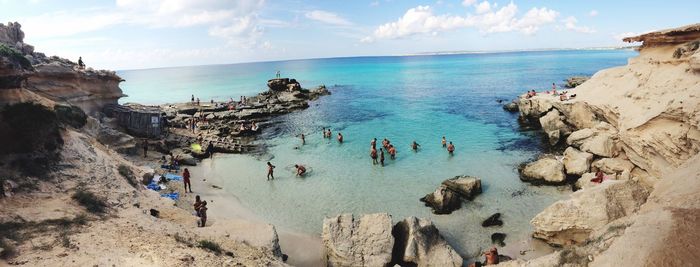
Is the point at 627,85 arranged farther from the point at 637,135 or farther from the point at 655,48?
the point at 637,135

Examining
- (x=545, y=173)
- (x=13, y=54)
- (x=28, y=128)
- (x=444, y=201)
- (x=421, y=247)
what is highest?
(x=13, y=54)

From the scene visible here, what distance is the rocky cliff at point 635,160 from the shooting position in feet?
26.6

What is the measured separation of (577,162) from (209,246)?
19883 mm

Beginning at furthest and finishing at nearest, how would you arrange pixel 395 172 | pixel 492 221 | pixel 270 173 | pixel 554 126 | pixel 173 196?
pixel 554 126
pixel 395 172
pixel 270 173
pixel 173 196
pixel 492 221

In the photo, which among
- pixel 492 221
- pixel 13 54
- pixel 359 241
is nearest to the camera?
pixel 359 241

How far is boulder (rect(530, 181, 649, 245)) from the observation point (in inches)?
531

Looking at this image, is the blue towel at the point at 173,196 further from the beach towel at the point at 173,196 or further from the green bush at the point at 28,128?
the green bush at the point at 28,128

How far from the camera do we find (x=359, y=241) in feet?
46.0

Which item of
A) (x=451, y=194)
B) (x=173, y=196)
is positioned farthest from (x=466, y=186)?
(x=173, y=196)

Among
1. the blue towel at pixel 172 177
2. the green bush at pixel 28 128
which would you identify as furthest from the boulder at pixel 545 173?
the green bush at pixel 28 128

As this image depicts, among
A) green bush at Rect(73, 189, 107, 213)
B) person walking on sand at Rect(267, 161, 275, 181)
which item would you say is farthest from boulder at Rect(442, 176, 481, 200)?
green bush at Rect(73, 189, 107, 213)

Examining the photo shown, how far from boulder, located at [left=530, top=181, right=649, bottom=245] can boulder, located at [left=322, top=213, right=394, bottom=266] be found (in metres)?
6.43

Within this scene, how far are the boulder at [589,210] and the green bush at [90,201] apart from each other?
17.1 m

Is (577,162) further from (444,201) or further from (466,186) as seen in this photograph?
(444,201)
